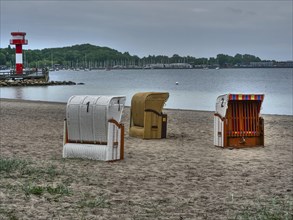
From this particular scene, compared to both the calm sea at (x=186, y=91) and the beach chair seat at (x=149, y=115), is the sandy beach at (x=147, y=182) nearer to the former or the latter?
the beach chair seat at (x=149, y=115)

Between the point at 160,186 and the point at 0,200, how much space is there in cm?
253

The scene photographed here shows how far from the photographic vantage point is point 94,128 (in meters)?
9.91

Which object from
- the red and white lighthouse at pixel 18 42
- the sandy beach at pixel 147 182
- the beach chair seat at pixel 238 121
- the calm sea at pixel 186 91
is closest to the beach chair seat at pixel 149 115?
the sandy beach at pixel 147 182

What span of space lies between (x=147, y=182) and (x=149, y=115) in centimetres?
589

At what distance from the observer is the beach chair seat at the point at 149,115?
45.1 feet

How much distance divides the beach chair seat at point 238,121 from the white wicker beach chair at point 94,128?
3.19 m

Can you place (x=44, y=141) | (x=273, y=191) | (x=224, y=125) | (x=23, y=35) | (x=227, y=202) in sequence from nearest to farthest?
(x=227, y=202) < (x=273, y=191) < (x=224, y=125) < (x=44, y=141) < (x=23, y=35)

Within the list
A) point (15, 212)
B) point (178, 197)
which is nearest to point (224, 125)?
point (178, 197)

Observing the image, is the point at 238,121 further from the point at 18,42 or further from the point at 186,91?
the point at 18,42

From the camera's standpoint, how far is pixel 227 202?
684cm

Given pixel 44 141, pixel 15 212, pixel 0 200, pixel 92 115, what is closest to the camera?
pixel 15 212

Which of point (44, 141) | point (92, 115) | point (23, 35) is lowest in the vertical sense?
point (44, 141)

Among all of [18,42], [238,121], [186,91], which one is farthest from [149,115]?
[18,42]

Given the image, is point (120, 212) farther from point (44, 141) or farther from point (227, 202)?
point (44, 141)
